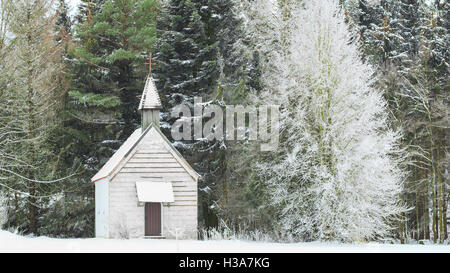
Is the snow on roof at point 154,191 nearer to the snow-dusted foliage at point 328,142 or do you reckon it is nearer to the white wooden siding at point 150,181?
the white wooden siding at point 150,181

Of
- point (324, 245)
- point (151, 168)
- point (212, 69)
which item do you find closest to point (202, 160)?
point (212, 69)

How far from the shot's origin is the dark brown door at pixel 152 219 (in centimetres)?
2597

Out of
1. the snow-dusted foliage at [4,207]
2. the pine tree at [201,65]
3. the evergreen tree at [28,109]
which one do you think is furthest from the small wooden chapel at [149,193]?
the snow-dusted foliage at [4,207]

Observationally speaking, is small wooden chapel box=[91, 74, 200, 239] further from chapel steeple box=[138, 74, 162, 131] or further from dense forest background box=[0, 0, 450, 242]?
dense forest background box=[0, 0, 450, 242]

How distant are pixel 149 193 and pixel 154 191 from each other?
0.87 ft

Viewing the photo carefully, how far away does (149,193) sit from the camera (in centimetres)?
2548

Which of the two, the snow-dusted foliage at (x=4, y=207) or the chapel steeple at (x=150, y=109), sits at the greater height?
the chapel steeple at (x=150, y=109)

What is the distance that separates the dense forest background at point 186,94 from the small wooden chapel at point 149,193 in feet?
14.8

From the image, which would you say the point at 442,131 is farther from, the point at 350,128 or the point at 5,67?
the point at 5,67

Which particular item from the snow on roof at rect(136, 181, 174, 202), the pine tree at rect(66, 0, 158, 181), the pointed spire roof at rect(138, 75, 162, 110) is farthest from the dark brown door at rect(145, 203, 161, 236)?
the pine tree at rect(66, 0, 158, 181)

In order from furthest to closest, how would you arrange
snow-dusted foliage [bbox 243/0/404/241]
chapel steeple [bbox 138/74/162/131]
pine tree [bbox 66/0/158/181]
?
pine tree [bbox 66/0/158/181], chapel steeple [bbox 138/74/162/131], snow-dusted foliage [bbox 243/0/404/241]

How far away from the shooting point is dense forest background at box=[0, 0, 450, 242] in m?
32.5

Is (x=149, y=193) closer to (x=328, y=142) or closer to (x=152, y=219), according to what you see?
(x=152, y=219)

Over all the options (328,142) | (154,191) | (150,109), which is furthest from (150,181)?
(328,142)
